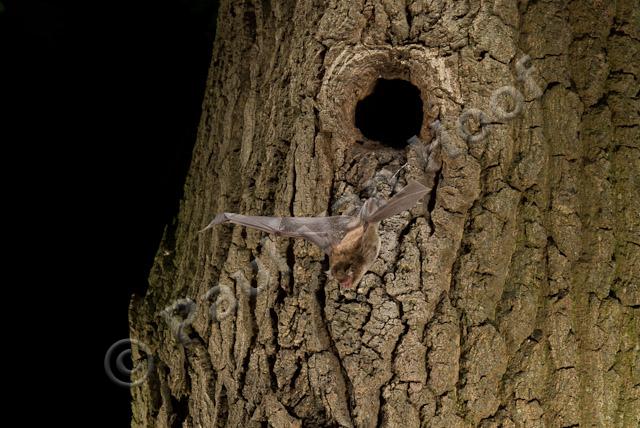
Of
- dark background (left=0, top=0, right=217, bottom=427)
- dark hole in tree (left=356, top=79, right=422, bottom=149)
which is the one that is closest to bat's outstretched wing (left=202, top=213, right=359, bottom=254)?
dark hole in tree (left=356, top=79, right=422, bottom=149)

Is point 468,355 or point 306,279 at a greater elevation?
point 306,279

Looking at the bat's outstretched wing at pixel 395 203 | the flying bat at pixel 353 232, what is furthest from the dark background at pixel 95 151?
the bat's outstretched wing at pixel 395 203

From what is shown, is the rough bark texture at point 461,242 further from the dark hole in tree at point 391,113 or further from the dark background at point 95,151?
the dark background at point 95,151

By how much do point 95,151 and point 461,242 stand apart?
205 cm

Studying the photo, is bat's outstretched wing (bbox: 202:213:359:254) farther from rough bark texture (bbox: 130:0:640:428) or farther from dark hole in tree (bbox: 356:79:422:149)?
dark hole in tree (bbox: 356:79:422:149)

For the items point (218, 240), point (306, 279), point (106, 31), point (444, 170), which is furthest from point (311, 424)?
point (106, 31)

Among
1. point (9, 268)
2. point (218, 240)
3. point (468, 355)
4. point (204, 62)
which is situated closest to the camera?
point (468, 355)

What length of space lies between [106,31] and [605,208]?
7.83 ft

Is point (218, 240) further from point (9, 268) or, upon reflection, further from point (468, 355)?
point (9, 268)

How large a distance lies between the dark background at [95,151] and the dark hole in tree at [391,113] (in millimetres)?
1229

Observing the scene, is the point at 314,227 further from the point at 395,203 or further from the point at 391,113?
the point at 391,113

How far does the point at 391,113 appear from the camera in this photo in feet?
6.58

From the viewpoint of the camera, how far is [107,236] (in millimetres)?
3059

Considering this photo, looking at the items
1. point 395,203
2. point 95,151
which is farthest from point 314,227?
point 95,151
